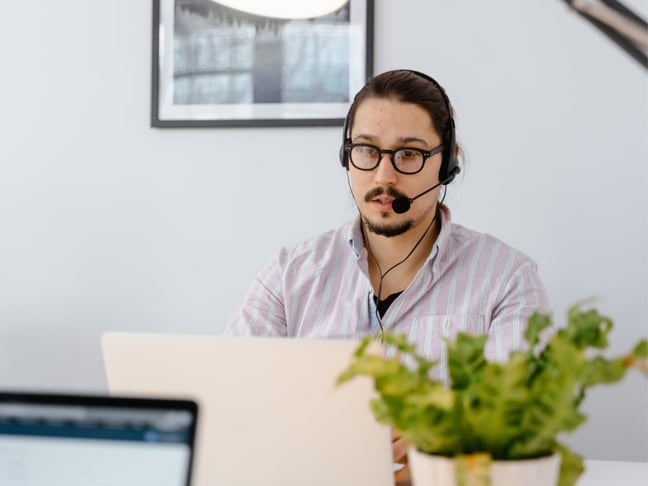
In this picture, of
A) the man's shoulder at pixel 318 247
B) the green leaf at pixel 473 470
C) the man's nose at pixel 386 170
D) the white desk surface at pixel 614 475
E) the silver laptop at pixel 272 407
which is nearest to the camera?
the green leaf at pixel 473 470

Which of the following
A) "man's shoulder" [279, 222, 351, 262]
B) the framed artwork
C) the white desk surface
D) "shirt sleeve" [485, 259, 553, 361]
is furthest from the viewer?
the framed artwork

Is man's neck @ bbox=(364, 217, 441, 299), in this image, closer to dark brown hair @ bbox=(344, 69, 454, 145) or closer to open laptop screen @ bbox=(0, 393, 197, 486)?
dark brown hair @ bbox=(344, 69, 454, 145)

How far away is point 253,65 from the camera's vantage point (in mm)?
2316

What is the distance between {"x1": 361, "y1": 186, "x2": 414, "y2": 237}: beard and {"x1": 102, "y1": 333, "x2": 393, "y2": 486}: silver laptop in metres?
0.84

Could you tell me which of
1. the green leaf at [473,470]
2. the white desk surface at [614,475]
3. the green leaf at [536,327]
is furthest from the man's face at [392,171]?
the green leaf at [473,470]

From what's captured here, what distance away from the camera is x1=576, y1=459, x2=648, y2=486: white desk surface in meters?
1.24

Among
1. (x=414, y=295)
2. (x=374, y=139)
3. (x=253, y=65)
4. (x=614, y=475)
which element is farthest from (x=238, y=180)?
(x=614, y=475)

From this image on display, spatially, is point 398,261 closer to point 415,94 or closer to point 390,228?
point 390,228

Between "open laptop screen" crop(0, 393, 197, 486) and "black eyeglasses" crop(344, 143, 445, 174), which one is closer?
"open laptop screen" crop(0, 393, 197, 486)

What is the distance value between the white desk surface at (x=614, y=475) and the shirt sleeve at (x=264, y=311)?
0.70m

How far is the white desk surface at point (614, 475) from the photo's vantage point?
124 cm

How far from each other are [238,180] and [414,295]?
79cm

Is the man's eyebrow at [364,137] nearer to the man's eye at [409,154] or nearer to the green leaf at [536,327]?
the man's eye at [409,154]

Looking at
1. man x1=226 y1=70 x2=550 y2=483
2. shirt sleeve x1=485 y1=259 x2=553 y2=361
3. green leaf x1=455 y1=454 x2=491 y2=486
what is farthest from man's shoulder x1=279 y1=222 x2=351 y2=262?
green leaf x1=455 y1=454 x2=491 y2=486
